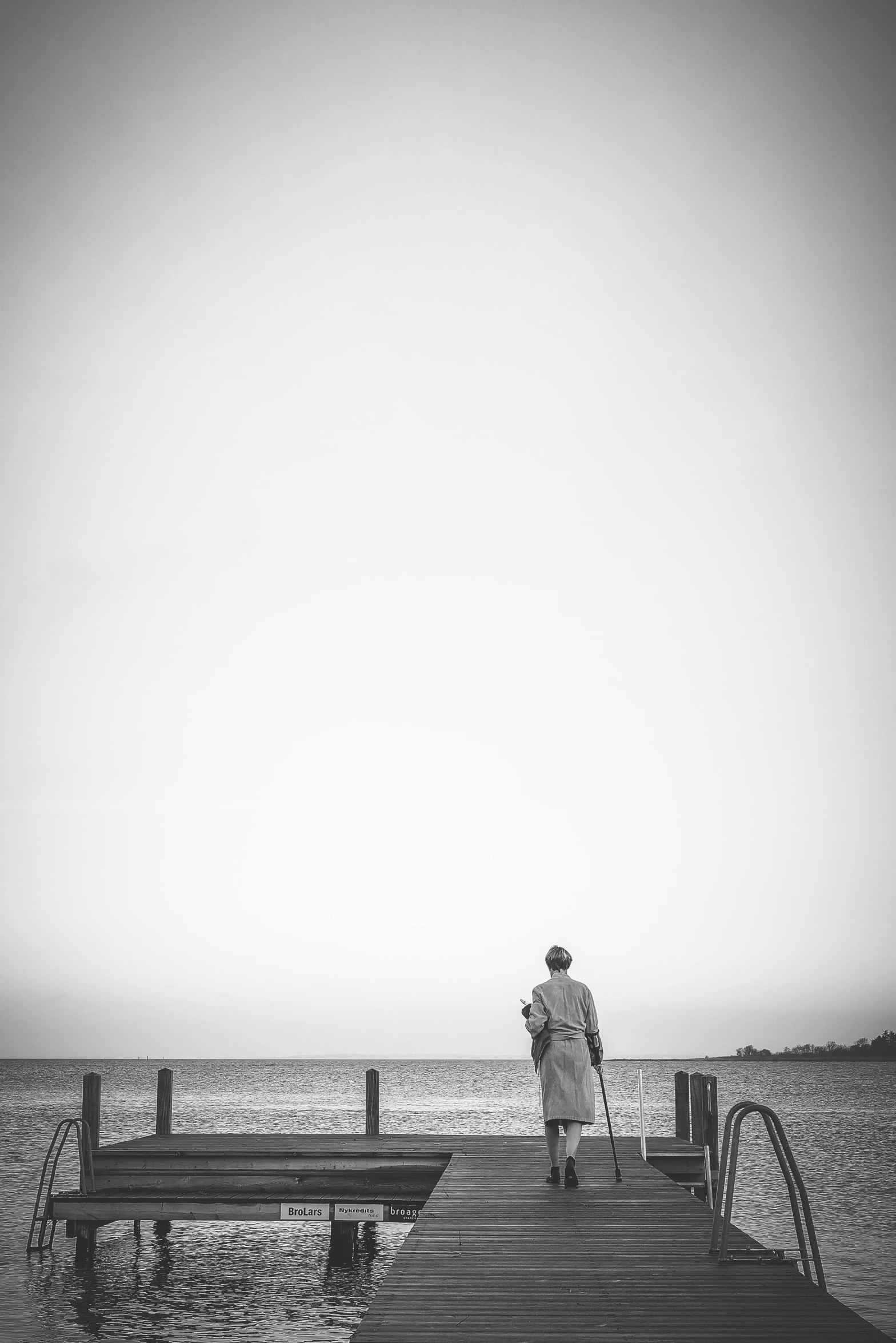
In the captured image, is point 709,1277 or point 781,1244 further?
point 781,1244

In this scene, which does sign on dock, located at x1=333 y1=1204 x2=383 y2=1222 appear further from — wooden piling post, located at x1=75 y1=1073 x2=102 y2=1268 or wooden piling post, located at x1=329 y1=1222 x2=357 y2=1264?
wooden piling post, located at x1=75 y1=1073 x2=102 y2=1268

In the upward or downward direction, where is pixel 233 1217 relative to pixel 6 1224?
upward

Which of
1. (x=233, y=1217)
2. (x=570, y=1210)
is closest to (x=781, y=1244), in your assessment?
(x=233, y=1217)

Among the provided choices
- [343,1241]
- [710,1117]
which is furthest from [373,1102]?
[710,1117]

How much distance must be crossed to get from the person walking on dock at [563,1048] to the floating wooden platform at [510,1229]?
21.9 inches

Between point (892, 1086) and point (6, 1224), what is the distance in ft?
337

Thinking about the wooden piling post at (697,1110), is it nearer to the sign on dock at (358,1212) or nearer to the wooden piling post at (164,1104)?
the sign on dock at (358,1212)

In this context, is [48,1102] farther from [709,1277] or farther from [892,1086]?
[892,1086]

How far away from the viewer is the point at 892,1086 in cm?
10331

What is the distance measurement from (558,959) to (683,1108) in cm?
668

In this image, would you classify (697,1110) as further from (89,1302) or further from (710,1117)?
(89,1302)

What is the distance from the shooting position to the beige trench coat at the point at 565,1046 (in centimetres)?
938

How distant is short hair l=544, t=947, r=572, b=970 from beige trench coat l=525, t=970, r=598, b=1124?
0.20 ft

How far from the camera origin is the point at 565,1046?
952cm
